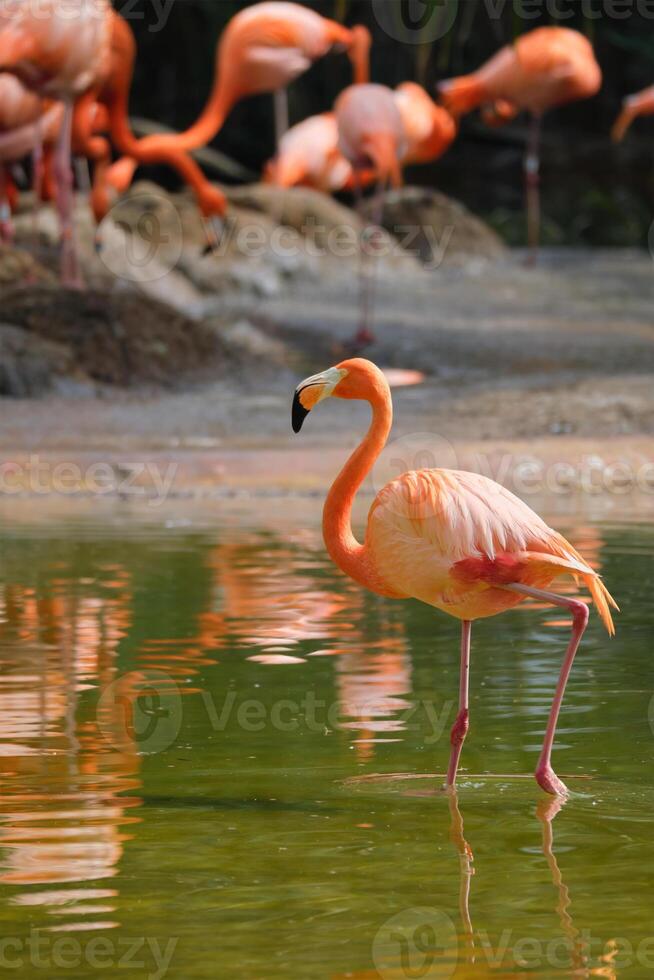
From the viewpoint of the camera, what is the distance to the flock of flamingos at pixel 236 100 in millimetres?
11766

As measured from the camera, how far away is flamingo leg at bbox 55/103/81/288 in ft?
40.4

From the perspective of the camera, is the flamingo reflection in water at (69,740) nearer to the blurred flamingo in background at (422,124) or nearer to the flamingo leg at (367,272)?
the flamingo leg at (367,272)

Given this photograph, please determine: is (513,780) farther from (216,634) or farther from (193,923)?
(216,634)

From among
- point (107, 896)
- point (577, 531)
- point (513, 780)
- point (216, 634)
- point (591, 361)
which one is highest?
point (107, 896)

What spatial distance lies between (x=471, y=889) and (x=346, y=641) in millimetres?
2248

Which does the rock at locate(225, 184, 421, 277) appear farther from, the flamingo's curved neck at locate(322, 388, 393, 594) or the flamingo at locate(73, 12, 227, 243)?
the flamingo's curved neck at locate(322, 388, 393, 594)

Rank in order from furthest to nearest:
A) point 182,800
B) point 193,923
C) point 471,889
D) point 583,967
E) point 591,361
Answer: point 591,361
point 182,800
point 471,889
point 193,923
point 583,967

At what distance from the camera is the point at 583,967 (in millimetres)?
2664

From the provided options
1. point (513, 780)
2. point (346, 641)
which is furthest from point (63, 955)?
point (346, 641)

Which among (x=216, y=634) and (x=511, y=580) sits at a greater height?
(x=511, y=580)

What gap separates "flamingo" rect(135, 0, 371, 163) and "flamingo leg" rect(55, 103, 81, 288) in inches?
61.6

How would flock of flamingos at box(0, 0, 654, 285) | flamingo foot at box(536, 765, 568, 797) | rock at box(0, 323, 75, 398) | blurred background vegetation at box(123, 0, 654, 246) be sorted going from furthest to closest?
blurred background vegetation at box(123, 0, 654, 246)
flock of flamingos at box(0, 0, 654, 285)
rock at box(0, 323, 75, 398)
flamingo foot at box(536, 765, 568, 797)
